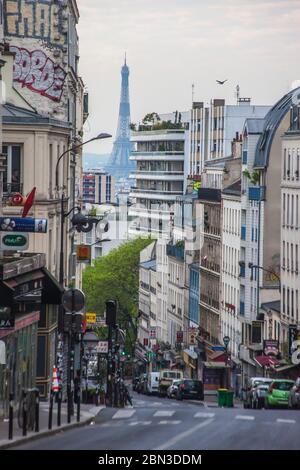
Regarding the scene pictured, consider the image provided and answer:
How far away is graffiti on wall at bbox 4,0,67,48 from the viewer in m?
81.8

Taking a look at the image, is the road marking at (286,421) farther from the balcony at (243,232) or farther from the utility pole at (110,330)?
the balcony at (243,232)

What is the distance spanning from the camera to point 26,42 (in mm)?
82125

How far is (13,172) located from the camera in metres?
71.6

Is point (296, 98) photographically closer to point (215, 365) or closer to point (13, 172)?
point (215, 365)

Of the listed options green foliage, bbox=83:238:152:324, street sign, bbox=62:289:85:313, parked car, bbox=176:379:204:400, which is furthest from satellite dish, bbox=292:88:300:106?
green foliage, bbox=83:238:152:324

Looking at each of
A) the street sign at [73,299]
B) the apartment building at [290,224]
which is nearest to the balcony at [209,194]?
the apartment building at [290,224]

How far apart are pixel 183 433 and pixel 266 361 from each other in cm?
6976

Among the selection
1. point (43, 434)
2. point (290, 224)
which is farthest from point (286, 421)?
point (290, 224)

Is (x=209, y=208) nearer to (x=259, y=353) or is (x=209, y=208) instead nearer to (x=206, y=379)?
(x=206, y=379)

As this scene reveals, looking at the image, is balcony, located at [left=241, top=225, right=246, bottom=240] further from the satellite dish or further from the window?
the window

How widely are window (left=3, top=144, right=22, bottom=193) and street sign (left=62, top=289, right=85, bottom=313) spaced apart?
2562cm

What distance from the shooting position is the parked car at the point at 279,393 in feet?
215

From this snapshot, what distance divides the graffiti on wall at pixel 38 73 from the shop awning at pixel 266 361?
28.1 metres
